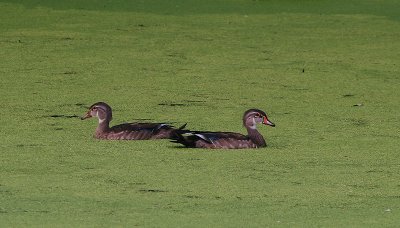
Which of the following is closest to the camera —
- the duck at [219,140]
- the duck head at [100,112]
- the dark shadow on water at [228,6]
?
the duck at [219,140]

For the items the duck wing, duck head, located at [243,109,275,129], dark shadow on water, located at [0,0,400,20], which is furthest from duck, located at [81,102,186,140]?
dark shadow on water, located at [0,0,400,20]

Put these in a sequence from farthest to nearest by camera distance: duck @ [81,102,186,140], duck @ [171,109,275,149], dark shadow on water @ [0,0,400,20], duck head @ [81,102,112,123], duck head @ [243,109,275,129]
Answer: dark shadow on water @ [0,0,400,20]
duck head @ [81,102,112,123]
duck head @ [243,109,275,129]
duck @ [81,102,186,140]
duck @ [171,109,275,149]

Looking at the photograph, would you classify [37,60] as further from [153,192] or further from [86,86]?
[153,192]

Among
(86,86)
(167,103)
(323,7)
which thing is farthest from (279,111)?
(323,7)

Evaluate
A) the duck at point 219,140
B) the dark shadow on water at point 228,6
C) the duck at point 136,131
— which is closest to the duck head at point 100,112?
the duck at point 136,131

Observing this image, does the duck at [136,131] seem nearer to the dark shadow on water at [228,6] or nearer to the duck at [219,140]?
the duck at [219,140]

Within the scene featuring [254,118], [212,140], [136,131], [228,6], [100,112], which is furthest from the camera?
[228,6]

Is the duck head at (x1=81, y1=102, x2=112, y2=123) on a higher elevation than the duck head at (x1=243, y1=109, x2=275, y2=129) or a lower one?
higher

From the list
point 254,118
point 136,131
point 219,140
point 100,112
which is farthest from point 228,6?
point 219,140

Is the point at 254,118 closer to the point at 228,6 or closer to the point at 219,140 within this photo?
the point at 219,140

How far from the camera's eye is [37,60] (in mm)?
9836

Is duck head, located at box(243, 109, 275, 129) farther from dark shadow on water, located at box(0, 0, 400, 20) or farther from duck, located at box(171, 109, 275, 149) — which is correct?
dark shadow on water, located at box(0, 0, 400, 20)

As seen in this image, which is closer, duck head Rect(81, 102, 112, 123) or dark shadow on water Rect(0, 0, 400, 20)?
duck head Rect(81, 102, 112, 123)

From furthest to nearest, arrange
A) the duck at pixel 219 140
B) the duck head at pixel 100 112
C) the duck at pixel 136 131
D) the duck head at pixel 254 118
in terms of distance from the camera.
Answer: the duck head at pixel 100 112, the duck head at pixel 254 118, the duck at pixel 136 131, the duck at pixel 219 140
